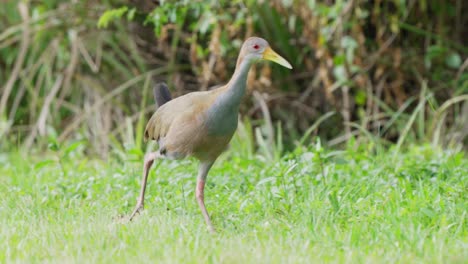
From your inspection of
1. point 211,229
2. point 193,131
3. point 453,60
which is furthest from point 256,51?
point 453,60

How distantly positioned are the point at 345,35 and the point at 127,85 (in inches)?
88.7

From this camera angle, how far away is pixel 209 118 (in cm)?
461

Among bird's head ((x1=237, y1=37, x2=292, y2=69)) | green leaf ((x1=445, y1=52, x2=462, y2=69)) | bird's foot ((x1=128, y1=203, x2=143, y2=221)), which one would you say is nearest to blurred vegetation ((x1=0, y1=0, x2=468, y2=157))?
green leaf ((x1=445, y1=52, x2=462, y2=69))

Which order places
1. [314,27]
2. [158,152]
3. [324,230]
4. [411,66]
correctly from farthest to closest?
[411,66], [314,27], [158,152], [324,230]

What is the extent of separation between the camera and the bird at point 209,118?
4598 mm

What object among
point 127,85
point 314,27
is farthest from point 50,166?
point 314,27

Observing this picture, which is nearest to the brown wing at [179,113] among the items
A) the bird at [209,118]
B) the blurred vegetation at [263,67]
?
the bird at [209,118]

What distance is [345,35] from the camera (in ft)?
28.3

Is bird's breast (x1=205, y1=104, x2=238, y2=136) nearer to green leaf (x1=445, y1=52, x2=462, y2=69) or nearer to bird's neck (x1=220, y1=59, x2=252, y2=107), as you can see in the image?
bird's neck (x1=220, y1=59, x2=252, y2=107)

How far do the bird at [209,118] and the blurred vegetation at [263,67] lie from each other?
9.87 ft

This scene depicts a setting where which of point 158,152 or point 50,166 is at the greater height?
point 158,152

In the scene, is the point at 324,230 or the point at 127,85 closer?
the point at 324,230

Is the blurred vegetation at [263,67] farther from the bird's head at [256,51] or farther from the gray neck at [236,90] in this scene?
the gray neck at [236,90]

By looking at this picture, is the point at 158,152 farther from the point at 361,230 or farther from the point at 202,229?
the point at 361,230
